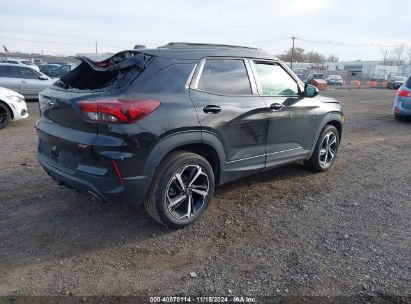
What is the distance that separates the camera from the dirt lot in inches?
113

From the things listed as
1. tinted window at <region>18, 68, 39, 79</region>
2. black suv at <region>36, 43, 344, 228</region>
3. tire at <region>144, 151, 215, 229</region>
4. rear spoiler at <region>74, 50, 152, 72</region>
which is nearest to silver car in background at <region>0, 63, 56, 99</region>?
tinted window at <region>18, 68, 39, 79</region>

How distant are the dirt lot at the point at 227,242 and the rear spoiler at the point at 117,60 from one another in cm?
159

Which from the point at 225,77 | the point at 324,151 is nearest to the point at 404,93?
the point at 324,151

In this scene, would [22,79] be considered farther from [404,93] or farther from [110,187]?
[404,93]

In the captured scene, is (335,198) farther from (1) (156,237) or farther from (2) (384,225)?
(1) (156,237)

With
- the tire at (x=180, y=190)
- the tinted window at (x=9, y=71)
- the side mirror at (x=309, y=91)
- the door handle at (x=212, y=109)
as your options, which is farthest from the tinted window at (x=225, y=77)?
→ the tinted window at (x=9, y=71)

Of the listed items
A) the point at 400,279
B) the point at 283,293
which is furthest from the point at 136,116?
the point at 400,279

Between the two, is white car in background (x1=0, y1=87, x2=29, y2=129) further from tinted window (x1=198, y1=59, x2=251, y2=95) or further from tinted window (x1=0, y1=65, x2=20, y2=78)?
tinted window (x1=198, y1=59, x2=251, y2=95)

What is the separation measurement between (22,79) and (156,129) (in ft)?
40.5

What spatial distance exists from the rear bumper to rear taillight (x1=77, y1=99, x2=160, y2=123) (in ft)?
1.68

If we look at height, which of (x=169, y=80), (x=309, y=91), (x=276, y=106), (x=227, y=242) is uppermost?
(x=169, y=80)

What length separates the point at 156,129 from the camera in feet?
10.6

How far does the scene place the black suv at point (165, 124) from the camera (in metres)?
3.16

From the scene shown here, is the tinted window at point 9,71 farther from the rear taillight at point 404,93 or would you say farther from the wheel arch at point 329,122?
the rear taillight at point 404,93
